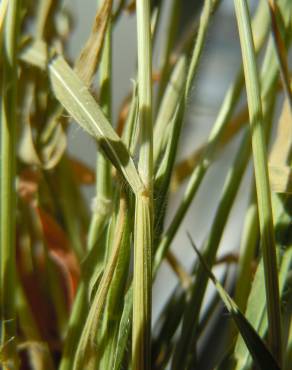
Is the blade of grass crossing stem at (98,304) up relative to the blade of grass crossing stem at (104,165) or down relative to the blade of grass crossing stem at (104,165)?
down

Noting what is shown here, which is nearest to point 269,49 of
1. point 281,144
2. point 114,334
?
point 281,144

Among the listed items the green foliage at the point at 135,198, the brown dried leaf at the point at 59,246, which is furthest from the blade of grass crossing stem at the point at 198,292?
the brown dried leaf at the point at 59,246

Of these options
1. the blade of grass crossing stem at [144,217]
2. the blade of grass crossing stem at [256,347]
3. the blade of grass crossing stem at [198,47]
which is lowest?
the blade of grass crossing stem at [256,347]

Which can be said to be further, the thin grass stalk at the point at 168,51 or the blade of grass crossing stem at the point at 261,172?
the thin grass stalk at the point at 168,51

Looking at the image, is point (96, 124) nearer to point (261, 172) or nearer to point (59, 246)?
point (261, 172)

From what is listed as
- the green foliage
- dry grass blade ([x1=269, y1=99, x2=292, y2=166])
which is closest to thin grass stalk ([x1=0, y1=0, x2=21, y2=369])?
the green foliage

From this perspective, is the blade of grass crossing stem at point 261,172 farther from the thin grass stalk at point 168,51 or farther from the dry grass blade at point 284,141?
the thin grass stalk at point 168,51

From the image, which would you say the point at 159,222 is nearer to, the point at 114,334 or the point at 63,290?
the point at 114,334
